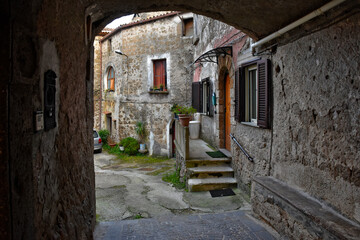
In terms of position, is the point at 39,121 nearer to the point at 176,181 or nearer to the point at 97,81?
the point at 176,181

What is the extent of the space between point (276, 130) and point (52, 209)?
3145mm

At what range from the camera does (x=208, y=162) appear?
6.89m

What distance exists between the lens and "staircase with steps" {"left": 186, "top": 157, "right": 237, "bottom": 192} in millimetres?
6281

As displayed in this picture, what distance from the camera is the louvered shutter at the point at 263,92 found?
4.30 m

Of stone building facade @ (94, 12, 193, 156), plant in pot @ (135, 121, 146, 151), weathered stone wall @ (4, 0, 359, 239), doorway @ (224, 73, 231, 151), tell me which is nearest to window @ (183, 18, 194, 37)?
stone building facade @ (94, 12, 193, 156)

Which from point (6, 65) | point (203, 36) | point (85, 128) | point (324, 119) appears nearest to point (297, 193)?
point (324, 119)

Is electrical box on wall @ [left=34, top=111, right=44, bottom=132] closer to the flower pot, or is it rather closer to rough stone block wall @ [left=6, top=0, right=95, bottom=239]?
rough stone block wall @ [left=6, top=0, right=95, bottom=239]

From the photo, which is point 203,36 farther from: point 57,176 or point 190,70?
point 57,176

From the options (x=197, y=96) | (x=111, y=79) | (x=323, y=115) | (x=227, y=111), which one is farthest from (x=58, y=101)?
(x=111, y=79)

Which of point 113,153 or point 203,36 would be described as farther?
point 113,153

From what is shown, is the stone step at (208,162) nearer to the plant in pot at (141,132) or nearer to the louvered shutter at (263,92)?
the louvered shutter at (263,92)

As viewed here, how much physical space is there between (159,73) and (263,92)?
942 centimetres

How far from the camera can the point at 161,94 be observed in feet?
Answer: 43.2

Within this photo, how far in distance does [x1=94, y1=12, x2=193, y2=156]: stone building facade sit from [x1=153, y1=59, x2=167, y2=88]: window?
49 mm
